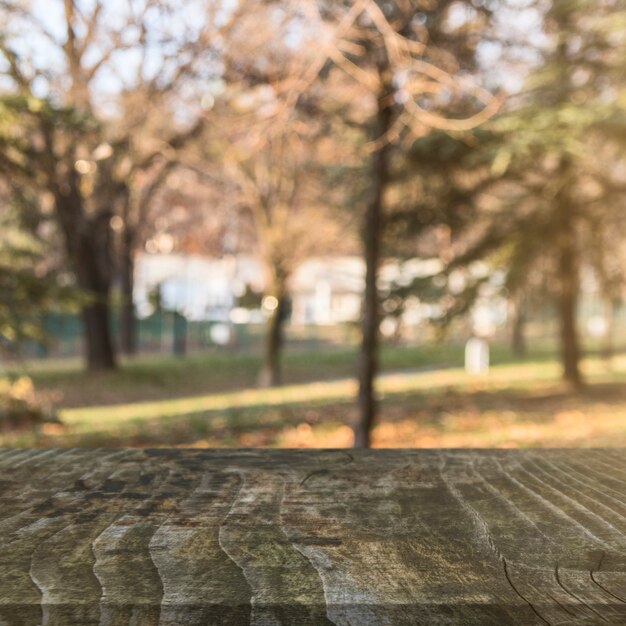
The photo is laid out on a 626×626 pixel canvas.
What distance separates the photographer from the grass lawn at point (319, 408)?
456 inches

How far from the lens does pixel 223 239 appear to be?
37.8 metres

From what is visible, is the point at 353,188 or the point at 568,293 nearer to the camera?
the point at 353,188

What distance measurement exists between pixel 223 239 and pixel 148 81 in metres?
25.0

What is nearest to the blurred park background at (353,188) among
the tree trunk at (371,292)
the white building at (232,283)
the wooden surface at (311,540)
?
the tree trunk at (371,292)

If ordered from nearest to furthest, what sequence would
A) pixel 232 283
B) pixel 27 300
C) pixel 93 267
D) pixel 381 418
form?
pixel 27 300, pixel 381 418, pixel 93 267, pixel 232 283

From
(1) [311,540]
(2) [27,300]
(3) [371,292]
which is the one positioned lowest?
(1) [311,540]

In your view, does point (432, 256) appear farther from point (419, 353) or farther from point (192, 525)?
point (419, 353)

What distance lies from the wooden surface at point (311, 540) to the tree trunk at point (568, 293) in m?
14.6

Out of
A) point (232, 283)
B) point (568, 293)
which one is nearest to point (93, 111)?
point (568, 293)

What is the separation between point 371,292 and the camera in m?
9.80

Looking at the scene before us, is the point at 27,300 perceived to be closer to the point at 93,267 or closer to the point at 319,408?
the point at 319,408

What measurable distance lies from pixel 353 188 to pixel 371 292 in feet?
16.7

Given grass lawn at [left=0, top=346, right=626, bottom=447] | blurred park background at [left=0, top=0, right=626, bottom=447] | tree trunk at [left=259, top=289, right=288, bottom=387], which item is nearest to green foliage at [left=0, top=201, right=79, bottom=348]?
blurred park background at [left=0, top=0, right=626, bottom=447]

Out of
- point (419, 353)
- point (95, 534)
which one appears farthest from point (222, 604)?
point (419, 353)
